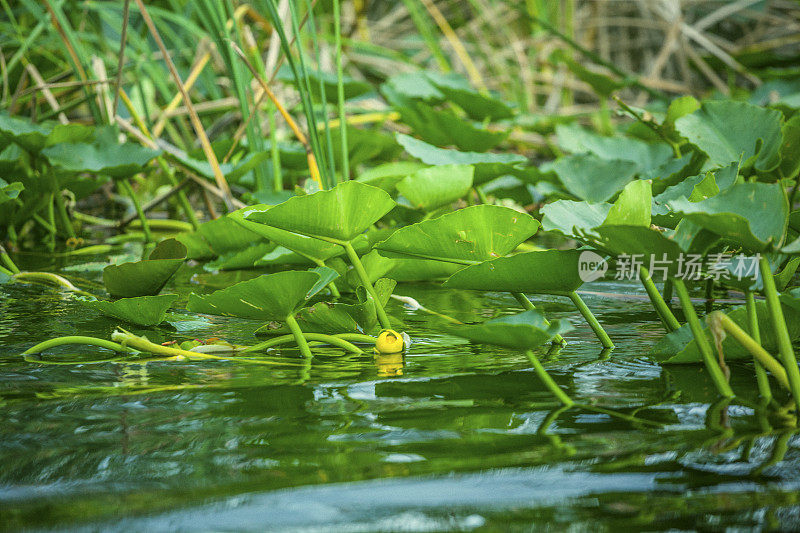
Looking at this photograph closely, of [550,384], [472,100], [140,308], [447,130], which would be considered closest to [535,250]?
[550,384]

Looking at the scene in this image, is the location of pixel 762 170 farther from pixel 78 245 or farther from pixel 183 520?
pixel 78 245

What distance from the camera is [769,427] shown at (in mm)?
493

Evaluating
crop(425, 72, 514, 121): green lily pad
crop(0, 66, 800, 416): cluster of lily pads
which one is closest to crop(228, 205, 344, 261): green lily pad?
crop(0, 66, 800, 416): cluster of lily pads

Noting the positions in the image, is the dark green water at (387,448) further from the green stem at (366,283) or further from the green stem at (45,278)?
the green stem at (45,278)

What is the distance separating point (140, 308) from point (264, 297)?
0.20 metres

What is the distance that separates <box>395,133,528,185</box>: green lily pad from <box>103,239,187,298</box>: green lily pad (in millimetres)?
414

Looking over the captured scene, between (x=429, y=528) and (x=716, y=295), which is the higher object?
(x=429, y=528)

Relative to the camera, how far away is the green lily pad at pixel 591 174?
1.24 m

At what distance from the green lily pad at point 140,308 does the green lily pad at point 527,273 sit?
0.30m

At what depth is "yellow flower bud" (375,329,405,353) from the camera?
0.70m

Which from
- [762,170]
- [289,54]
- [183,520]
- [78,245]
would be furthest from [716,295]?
[78,245]

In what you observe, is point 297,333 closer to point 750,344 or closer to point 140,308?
point 140,308

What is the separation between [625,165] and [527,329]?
0.83 meters

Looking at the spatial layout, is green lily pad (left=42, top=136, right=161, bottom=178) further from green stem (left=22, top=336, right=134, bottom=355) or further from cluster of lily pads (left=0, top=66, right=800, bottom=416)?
green stem (left=22, top=336, right=134, bottom=355)
